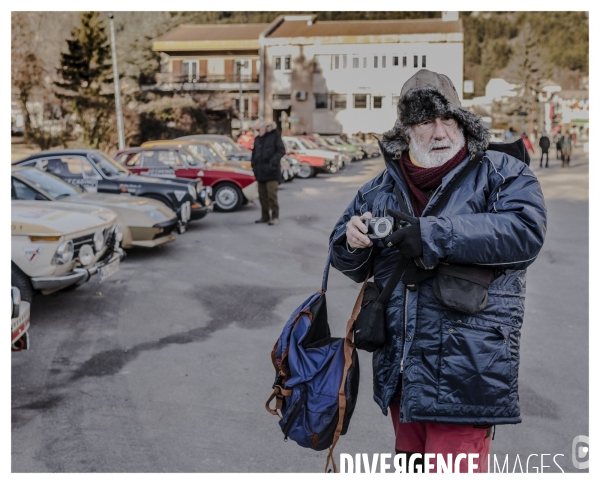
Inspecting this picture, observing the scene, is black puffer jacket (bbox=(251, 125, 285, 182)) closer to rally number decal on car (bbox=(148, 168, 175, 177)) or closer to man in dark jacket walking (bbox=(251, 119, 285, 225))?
man in dark jacket walking (bbox=(251, 119, 285, 225))

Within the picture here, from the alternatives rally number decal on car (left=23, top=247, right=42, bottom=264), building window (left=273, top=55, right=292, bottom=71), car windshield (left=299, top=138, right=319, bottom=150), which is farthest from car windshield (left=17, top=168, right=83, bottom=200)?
building window (left=273, top=55, right=292, bottom=71)

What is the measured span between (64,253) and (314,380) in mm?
4757

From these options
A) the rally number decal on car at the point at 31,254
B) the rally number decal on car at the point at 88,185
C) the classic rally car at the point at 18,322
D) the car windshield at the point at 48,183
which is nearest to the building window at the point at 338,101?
the rally number decal on car at the point at 88,185

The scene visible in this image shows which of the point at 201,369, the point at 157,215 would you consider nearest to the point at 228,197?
the point at 157,215

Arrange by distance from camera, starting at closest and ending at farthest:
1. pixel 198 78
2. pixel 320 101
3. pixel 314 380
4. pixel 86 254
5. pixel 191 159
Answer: pixel 314 380 → pixel 86 254 → pixel 191 159 → pixel 198 78 → pixel 320 101

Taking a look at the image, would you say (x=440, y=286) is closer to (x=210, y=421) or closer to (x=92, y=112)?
(x=210, y=421)

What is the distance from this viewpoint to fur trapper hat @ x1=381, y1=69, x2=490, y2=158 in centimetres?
274

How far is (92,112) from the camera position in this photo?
1345 inches

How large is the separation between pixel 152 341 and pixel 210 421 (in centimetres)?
195

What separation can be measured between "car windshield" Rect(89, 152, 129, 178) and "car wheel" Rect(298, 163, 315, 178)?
14465 millimetres

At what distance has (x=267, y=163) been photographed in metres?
13.5

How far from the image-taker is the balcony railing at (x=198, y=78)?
153 feet

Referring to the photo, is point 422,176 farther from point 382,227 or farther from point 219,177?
point 219,177
